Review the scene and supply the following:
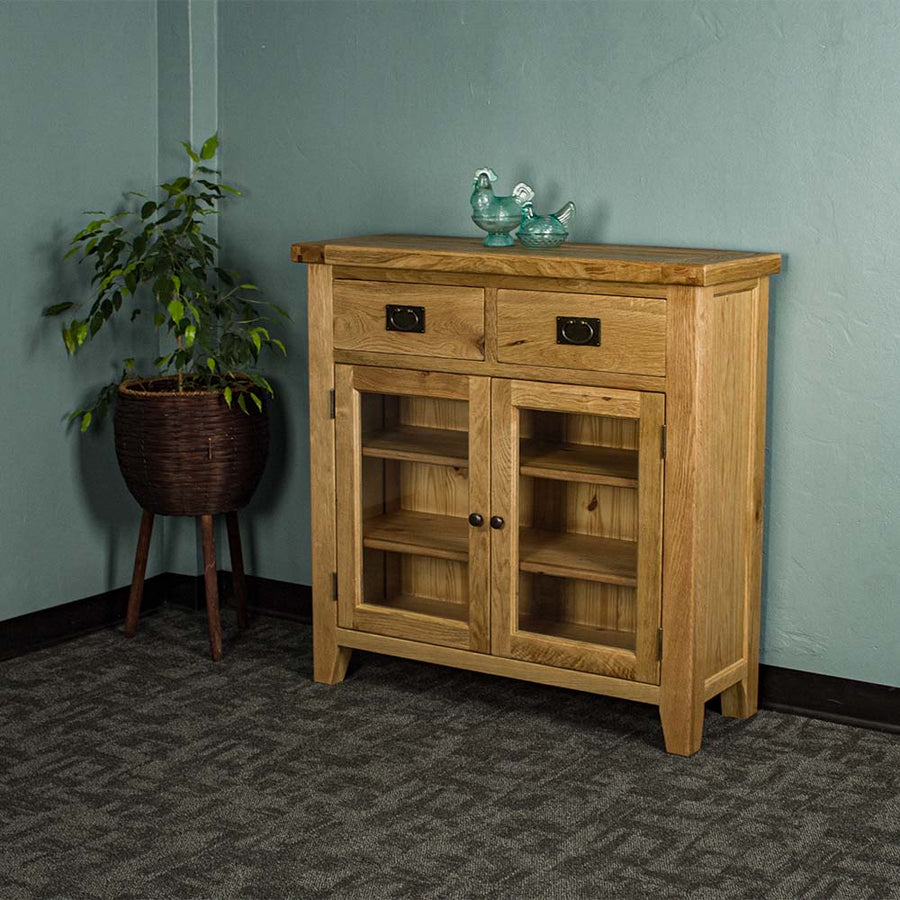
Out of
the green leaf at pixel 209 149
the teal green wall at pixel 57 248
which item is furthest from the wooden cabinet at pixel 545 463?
the teal green wall at pixel 57 248

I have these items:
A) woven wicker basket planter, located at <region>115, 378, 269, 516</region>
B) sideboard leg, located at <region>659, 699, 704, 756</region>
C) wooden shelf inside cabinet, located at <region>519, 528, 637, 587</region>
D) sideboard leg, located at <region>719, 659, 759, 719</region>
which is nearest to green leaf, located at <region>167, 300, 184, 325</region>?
woven wicker basket planter, located at <region>115, 378, 269, 516</region>

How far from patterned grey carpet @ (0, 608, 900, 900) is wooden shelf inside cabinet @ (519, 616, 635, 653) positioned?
200 millimetres

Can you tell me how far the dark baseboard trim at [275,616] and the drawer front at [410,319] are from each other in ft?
3.12

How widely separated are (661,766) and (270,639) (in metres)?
1.24

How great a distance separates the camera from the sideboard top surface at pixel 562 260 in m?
2.81

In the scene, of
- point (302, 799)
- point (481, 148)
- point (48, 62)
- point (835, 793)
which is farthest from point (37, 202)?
point (835, 793)

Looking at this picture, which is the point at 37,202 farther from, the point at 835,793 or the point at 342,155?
the point at 835,793

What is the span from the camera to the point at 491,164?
344 cm

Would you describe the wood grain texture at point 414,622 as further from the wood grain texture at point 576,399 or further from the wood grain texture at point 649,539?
the wood grain texture at point 576,399

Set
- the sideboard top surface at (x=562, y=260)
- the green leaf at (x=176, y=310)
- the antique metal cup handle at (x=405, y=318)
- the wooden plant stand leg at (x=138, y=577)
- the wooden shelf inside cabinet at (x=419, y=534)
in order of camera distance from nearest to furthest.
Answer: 1. the sideboard top surface at (x=562, y=260)
2. the antique metal cup handle at (x=405, y=318)
3. the wooden shelf inside cabinet at (x=419, y=534)
4. the green leaf at (x=176, y=310)
5. the wooden plant stand leg at (x=138, y=577)

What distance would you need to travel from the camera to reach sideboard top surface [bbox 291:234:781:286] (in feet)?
9.23

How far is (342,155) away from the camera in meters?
3.65

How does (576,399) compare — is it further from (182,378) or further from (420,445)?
(182,378)

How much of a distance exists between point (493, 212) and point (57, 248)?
118 centimetres
